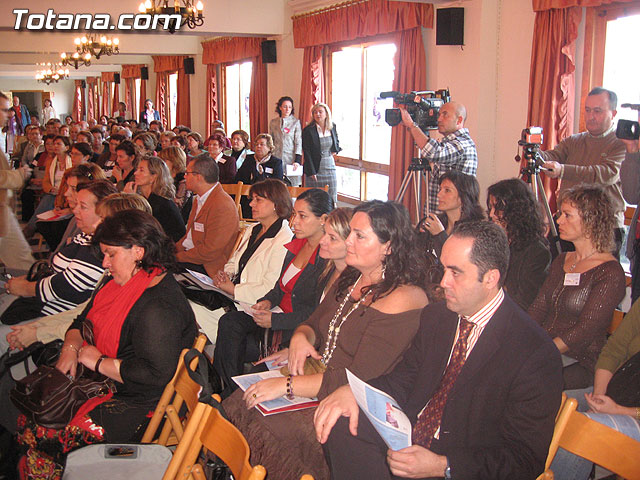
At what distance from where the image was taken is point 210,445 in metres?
1.66

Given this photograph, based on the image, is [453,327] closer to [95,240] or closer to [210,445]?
[210,445]

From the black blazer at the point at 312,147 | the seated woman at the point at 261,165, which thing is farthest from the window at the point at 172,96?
the seated woman at the point at 261,165

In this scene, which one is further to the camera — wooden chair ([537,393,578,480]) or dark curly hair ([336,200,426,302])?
dark curly hair ([336,200,426,302])

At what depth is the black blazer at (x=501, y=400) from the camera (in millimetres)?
1521

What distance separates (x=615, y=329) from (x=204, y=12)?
24.6 feet

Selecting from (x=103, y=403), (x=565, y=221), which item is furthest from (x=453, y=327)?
(x=103, y=403)

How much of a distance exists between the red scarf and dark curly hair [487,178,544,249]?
1696 mm

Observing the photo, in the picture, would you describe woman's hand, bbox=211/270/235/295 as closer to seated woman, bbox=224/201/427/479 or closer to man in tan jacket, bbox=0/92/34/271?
seated woman, bbox=224/201/427/479

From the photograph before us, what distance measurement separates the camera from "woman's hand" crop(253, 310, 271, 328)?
2.90 m

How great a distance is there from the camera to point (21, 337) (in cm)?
258

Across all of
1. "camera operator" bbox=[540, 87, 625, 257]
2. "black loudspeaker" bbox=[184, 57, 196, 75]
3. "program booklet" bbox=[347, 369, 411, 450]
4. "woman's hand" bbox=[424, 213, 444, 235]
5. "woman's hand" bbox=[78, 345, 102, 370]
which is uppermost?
"black loudspeaker" bbox=[184, 57, 196, 75]

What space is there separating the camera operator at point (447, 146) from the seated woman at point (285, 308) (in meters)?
1.53

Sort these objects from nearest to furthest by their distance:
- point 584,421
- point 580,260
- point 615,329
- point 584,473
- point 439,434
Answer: point 584,421 < point 439,434 < point 584,473 < point 615,329 < point 580,260

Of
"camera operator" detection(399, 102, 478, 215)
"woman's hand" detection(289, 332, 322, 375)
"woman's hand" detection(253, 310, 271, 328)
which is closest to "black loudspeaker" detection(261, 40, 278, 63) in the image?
"camera operator" detection(399, 102, 478, 215)
